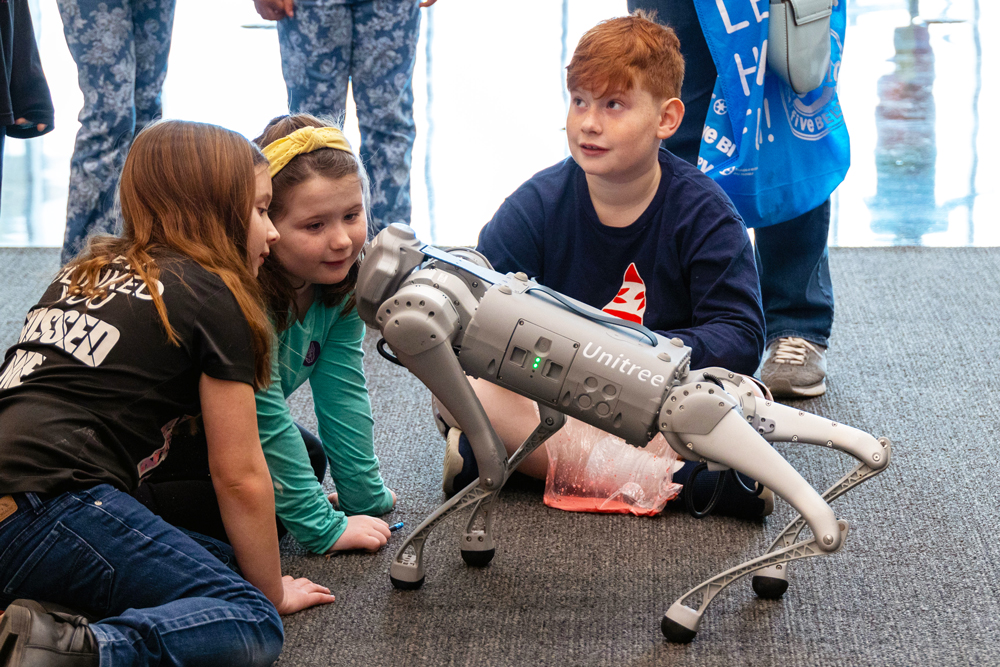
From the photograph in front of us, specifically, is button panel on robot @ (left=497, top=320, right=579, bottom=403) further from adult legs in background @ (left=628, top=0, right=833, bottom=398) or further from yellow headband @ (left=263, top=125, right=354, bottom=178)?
adult legs in background @ (left=628, top=0, right=833, bottom=398)

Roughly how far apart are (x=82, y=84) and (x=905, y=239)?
206 centimetres

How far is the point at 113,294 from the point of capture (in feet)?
3.71

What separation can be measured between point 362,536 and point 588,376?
47 centimetres

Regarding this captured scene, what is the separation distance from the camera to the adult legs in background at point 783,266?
1866 millimetres

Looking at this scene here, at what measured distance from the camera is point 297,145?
4.41 ft

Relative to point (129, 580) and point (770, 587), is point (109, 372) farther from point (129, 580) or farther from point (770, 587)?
point (770, 587)

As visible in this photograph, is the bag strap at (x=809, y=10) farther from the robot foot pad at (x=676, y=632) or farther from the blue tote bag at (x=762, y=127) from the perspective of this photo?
the robot foot pad at (x=676, y=632)

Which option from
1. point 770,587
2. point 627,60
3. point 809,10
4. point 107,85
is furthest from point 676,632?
point 107,85

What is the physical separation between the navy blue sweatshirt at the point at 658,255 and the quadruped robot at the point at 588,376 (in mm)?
302

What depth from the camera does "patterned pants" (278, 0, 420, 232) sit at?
220cm

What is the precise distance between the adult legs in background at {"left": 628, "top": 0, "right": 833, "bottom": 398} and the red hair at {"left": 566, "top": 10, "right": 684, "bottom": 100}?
0.94 feet

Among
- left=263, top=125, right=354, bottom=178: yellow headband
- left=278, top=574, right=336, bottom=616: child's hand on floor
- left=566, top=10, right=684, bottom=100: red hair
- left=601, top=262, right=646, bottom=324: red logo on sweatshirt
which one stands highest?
left=566, top=10, right=684, bottom=100: red hair

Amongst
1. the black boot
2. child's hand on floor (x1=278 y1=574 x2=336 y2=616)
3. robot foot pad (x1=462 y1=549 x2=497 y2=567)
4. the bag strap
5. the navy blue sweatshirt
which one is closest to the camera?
Answer: the black boot

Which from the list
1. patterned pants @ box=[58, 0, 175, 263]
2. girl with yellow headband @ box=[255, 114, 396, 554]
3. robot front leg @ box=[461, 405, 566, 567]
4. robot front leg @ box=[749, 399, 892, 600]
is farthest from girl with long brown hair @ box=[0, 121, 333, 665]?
patterned pants @ box=[58, 0, 175, 263]
